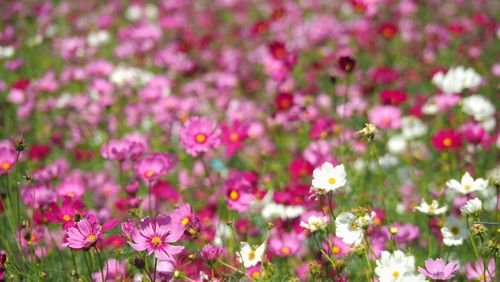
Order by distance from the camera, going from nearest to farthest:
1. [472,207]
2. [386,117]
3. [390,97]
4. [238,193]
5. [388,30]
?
[472,207]
[238,193]
[390,97]
[386,117]
[388,30]

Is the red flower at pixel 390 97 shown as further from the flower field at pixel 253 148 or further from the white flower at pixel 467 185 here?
the white flower at pixel 467 185

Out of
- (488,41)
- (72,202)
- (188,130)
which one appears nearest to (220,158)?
(188,130)

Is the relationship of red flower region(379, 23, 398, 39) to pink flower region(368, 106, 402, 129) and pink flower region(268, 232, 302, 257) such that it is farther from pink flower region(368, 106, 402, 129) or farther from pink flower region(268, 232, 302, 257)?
pink flower region(268, 232, 302, 257)

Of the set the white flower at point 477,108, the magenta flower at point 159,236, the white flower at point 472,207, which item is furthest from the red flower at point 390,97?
the magenta flower at point 159,236

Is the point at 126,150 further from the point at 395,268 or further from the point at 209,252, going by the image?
the point at 395,268

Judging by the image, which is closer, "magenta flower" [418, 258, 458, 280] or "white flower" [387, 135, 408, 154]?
"magenta flower" [418, 258, 458, 280]

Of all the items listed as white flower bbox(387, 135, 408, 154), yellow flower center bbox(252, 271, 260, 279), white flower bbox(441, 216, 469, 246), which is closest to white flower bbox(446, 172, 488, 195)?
white flower bbox(441, 216, 469, 246)

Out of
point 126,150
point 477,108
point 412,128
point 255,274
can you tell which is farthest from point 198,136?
point 412,128
